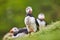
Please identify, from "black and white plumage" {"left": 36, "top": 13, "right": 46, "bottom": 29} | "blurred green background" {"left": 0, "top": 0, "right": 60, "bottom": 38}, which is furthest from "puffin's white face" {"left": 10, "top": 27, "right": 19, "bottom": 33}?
"black and white plumage" {"left": 36, "top": 13, "right": 46, "bottom": 29}

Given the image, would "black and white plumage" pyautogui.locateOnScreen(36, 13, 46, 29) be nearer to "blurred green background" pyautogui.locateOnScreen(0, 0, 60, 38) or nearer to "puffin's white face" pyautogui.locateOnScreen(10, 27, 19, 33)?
"blurred green background" pyautogui.locateOnScreen(0, 0, 60, 38)

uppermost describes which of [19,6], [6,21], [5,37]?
[19,6]

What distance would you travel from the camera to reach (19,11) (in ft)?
6.53

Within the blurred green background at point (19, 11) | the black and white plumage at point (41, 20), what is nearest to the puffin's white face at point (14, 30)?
the blurred green background at point (19, 11)

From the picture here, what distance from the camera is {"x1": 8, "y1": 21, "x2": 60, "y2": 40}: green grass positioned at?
6.00ft

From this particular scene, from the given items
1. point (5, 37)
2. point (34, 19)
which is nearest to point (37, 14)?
point (34, 19)

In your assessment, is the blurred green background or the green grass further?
the blurred green background

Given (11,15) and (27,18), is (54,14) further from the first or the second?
(11,15)

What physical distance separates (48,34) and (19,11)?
1.17ft

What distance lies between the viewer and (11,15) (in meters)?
1.98

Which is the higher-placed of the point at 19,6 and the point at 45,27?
the point at 19,6

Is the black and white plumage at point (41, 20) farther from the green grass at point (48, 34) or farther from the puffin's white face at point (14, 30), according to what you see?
the puffin's white face at point (14, 30)

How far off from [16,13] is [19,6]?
0.07 metres

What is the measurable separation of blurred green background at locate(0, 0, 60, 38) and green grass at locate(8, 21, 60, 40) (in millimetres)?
69
